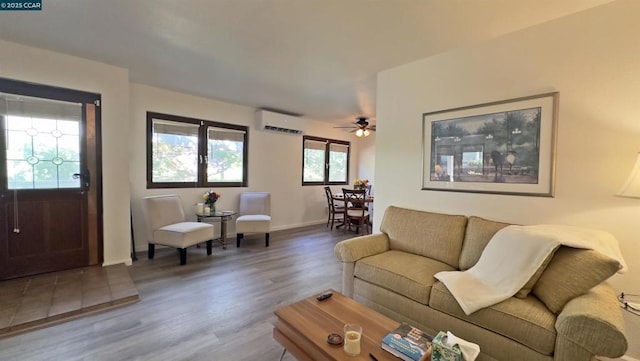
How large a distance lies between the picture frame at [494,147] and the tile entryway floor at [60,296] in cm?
332

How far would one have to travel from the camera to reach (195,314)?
2377mm

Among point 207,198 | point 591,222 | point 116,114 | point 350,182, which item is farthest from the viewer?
point 350,182

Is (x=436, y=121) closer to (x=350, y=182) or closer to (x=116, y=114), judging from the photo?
(x=116, y=114)

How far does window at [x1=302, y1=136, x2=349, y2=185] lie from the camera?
6.39 meters

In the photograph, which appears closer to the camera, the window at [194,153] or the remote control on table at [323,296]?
the remote control on table at [323,296]

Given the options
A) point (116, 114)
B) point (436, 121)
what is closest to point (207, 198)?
point (116, 114)

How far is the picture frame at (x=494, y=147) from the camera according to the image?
2186 mm

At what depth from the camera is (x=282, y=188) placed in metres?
5.90

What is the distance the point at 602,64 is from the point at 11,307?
5104 mm

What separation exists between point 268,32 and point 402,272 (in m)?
2.36

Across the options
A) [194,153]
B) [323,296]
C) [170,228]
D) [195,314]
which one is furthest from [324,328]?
[194,153]

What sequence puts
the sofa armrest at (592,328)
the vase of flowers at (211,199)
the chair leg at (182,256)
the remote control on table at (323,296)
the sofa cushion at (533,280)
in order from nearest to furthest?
the sofa armrest at (592,328), the sofa cushion at (533,280), the remote control on table at (323,296), the chair leg at (182,256), the vase of flowers at (211,199)

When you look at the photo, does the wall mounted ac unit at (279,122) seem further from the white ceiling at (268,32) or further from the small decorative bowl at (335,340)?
the small decorative bowl at (335,340)

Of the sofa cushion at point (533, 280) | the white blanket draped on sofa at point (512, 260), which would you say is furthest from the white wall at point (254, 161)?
the sofa cushion at point (533, 280)
